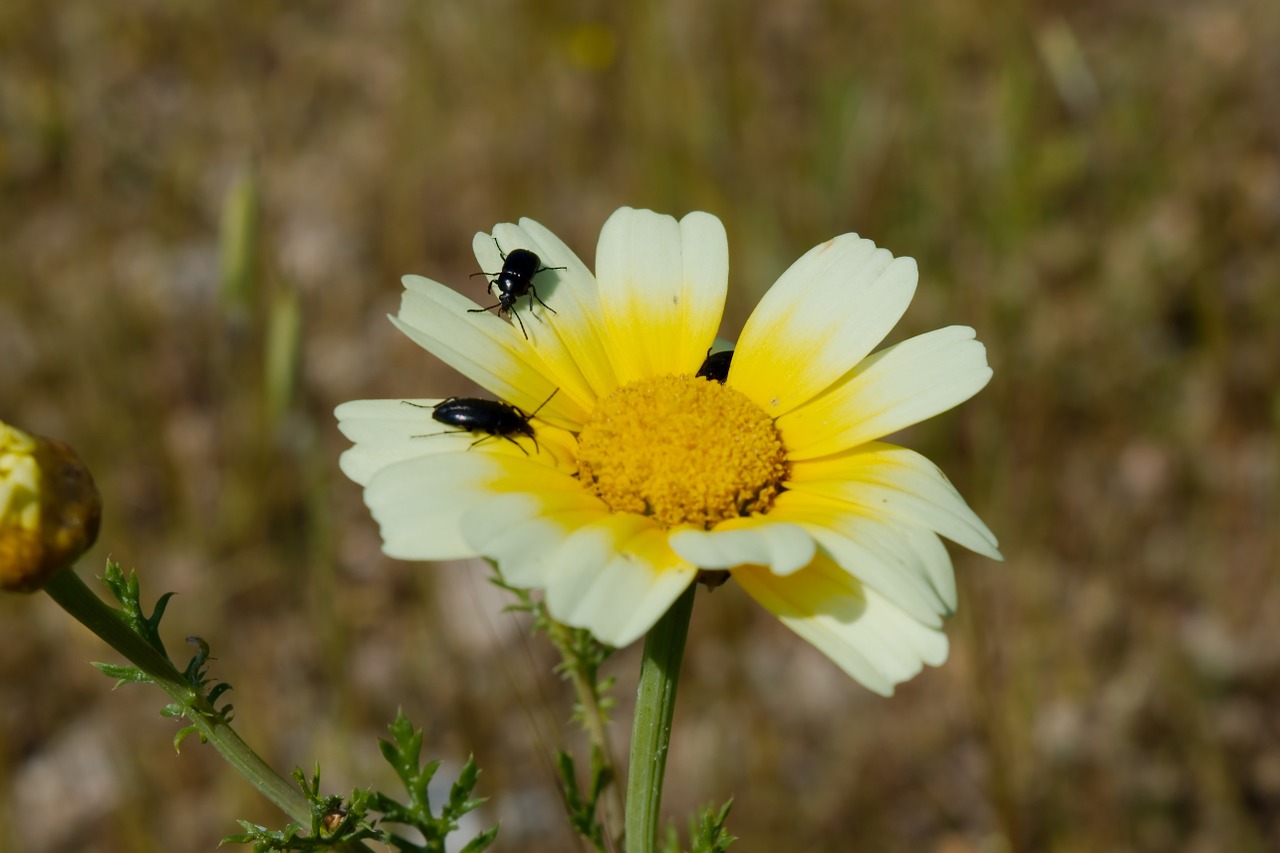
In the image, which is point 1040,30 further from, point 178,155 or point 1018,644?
point 178,155

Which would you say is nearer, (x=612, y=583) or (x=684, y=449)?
(x=612, y=583)

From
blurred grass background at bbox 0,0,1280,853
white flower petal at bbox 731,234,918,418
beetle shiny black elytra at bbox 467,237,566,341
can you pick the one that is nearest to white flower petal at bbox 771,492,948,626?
white flower petal at bbox 731,234,918,418

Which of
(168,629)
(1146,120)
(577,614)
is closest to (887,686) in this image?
(577,614)

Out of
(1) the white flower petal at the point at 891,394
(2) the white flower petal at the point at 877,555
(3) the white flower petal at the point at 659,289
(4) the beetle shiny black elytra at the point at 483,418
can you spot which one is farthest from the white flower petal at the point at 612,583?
(3) the white flower petal at the point at 659,289

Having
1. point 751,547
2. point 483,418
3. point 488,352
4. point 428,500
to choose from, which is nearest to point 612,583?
point 751,547

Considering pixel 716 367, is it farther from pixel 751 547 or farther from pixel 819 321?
pixel 751 547

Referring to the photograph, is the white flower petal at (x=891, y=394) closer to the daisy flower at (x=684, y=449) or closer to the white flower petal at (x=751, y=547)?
the daisy flower at (x=684, y=449)

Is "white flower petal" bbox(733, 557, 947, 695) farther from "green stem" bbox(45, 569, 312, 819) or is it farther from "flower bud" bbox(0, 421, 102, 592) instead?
"flower bud" bbox(0, 421, 102, 592)
